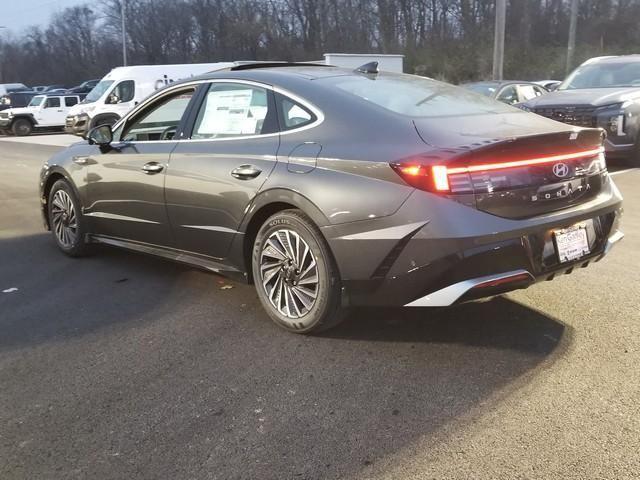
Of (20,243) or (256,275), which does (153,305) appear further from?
(20,243)

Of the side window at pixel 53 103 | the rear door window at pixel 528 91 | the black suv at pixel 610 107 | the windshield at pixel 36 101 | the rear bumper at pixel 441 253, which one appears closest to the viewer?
the rear bumper at pixel 441 253

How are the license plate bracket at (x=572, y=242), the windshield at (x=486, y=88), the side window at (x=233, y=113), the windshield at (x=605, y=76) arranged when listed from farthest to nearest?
the windshield at (x=486, y=88) < the windshield at (x=605, y=76) < the side window at (x=233, y=113) < the license plate bracket at (x=572, y=242)

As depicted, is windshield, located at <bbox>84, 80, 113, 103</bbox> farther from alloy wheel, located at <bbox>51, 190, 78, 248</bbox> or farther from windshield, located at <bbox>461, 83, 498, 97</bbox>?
alloy wheel, located at <bbox>51, 190, 78, 248</bbox>

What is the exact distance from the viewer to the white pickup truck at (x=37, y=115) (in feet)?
95.1

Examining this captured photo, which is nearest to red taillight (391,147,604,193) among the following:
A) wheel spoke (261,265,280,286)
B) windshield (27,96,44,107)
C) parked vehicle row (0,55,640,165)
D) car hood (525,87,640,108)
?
wheel spoke (261,265,280,286)

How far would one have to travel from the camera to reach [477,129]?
3.40 m

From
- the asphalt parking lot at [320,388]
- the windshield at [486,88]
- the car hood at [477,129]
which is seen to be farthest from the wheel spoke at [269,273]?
the windshield at [486,88]

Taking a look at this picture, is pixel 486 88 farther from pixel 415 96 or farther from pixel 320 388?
pixel 320 388

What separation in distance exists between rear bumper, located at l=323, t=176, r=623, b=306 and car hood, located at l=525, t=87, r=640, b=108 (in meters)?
6.98

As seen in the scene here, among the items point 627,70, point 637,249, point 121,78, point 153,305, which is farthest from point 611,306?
point 121,78

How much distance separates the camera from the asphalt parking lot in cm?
251

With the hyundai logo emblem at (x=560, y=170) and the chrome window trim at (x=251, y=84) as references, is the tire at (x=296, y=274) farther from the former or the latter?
the hyundai logo emblem at (x=560, y=170)

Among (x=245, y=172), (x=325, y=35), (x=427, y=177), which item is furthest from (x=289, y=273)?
(x=325, y=35)

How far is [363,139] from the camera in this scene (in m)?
3.39
